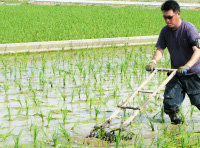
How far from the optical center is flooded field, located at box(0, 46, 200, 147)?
4.57 meters

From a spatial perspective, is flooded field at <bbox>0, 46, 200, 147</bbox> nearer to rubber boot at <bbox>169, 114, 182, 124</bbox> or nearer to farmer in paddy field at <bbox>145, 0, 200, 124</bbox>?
rubber boot at <bbox>169, 114, 182, 124</bbox>

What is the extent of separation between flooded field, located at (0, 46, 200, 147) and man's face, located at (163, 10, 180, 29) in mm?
949

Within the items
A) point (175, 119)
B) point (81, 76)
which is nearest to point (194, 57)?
point (175, 119)

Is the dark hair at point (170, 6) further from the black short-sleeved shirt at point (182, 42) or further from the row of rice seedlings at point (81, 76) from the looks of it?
the row of rice seedlings at point (81, 76)

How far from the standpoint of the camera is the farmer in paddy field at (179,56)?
472cm

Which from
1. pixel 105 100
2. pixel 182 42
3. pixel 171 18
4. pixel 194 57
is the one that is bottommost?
pixel 105 100

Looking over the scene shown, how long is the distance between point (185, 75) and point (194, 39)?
40 cm

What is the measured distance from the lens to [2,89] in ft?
22.9

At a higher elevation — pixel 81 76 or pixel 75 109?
pixel 81 76

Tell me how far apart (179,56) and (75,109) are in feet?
4.97

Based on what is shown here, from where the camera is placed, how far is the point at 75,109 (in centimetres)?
587

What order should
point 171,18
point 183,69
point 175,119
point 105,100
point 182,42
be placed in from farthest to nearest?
point 105,100, point 175,119, point 182,42, point 171,18, point 183,69

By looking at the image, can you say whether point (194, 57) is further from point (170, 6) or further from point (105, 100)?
point (105, 100)

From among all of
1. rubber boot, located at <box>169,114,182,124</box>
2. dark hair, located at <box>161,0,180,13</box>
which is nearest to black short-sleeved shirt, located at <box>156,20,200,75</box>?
dark hair, located at <box>161,0,180,13</box>
